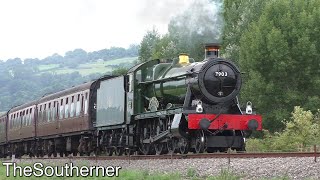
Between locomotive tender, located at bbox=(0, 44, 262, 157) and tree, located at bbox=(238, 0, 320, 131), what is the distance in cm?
1228

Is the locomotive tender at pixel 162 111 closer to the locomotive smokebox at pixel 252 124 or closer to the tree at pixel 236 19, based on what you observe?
the locomotive smokebox at pixel 252 124

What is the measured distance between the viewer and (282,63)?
35688mm

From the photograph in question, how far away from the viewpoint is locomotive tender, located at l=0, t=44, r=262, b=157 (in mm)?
18156

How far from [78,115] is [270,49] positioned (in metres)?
13.5

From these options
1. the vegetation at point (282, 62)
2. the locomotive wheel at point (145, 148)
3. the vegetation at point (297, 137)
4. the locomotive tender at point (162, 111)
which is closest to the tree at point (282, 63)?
the vegetation at point (282, 62)

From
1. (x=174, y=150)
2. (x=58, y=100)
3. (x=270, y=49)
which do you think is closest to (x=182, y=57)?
(x=174, y=150)

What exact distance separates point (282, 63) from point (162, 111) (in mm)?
18164

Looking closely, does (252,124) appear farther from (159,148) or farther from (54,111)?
(54,111)

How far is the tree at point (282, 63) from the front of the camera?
1415 inches

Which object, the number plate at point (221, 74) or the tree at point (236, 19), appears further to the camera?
the tree at point (236, 19)

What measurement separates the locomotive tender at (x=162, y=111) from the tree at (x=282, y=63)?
40.3 feet

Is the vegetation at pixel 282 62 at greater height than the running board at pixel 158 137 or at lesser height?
greater

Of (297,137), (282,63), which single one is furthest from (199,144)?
(282,63)

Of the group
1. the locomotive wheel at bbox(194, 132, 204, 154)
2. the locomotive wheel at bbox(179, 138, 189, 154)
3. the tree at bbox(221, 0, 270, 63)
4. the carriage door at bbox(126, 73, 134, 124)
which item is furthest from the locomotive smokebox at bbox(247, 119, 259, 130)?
the tree at bbox(221, 0, 270, 63)
